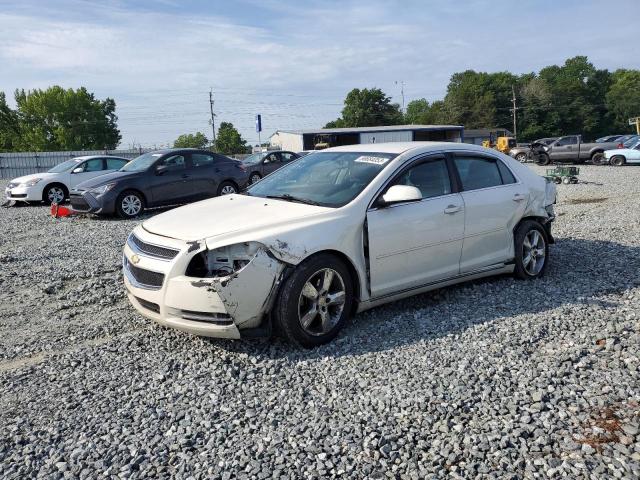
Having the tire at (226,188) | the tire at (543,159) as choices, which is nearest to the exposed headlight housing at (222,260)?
the tire at (226,188)

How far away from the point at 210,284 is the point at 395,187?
5.97ft

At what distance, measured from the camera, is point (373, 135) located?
216 feet

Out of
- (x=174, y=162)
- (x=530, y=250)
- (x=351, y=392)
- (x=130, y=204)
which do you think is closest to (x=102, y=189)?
(x=130, y=204)

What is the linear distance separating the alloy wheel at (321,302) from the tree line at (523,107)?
328 ft

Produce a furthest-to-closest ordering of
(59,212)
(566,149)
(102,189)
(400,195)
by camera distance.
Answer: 1. (566,149)
2. (59,212)
3. (102,189)
4. (400,195)

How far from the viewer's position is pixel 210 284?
4.00 metres

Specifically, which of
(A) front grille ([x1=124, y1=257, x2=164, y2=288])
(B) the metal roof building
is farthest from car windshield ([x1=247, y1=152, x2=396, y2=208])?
(B) the metal roof building

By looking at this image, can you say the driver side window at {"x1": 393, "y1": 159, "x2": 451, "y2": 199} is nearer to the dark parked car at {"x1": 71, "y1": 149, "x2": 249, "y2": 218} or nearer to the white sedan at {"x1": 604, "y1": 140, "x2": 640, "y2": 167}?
the dark parked car at {"x1": 71, "y1": 149, "x2": 249, "y2": 218}

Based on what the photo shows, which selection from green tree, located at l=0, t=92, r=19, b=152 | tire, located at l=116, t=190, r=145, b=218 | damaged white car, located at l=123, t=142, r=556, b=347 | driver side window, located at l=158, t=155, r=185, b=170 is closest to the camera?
damaged white car, located at l=123, t=142, r=556, b=347

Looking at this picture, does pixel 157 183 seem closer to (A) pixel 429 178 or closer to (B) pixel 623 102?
(A) pixel 429 178

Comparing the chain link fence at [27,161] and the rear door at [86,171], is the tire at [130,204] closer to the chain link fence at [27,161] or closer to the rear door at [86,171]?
the rear door at [86,171]

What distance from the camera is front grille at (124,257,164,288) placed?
13.9 feet

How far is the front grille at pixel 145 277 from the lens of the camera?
425cm

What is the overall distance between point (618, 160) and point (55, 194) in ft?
85.4
